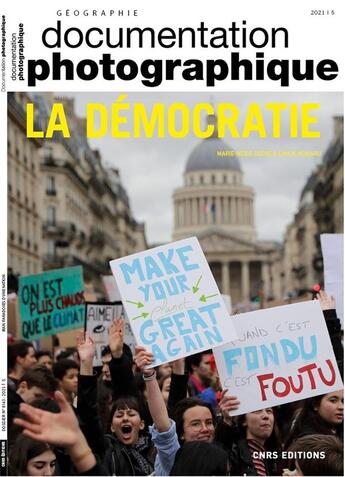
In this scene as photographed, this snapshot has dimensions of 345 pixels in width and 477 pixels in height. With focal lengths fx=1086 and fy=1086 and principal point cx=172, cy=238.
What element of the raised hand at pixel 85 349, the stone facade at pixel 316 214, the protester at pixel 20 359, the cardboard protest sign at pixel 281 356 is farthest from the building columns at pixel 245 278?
the raised hand at pixel 85 349

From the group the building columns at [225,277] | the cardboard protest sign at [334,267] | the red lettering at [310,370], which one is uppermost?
the building columns at [225,277]

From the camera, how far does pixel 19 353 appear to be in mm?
8562

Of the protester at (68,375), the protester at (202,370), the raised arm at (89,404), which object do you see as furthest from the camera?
the protester at (202,370)

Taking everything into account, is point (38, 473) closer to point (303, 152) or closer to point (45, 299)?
point (303, 152)

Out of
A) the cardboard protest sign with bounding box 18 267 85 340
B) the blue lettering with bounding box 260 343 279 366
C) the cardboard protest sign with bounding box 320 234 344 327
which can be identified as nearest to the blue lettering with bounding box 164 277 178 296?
the blue lettering with bounding box 260 343 279 366

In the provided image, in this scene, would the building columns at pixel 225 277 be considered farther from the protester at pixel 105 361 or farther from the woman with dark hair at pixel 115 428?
the woman with dark hair at pixel 115 428

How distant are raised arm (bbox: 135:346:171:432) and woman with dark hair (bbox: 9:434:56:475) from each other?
0.49 m

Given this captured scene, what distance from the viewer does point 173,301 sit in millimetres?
5227

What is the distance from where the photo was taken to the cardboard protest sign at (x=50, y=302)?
9.57 metres

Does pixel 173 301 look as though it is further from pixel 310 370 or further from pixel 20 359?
pixel 20 359

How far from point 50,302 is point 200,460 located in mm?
6191

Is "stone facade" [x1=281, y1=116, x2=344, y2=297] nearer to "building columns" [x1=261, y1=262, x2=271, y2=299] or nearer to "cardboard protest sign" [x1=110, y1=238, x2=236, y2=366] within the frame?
"building columns" [x1=261, y1=262, x2=271, y2=299]

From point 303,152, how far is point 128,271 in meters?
1.20

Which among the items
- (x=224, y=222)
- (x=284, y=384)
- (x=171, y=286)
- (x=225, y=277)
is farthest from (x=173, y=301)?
(x=225, y=277)
